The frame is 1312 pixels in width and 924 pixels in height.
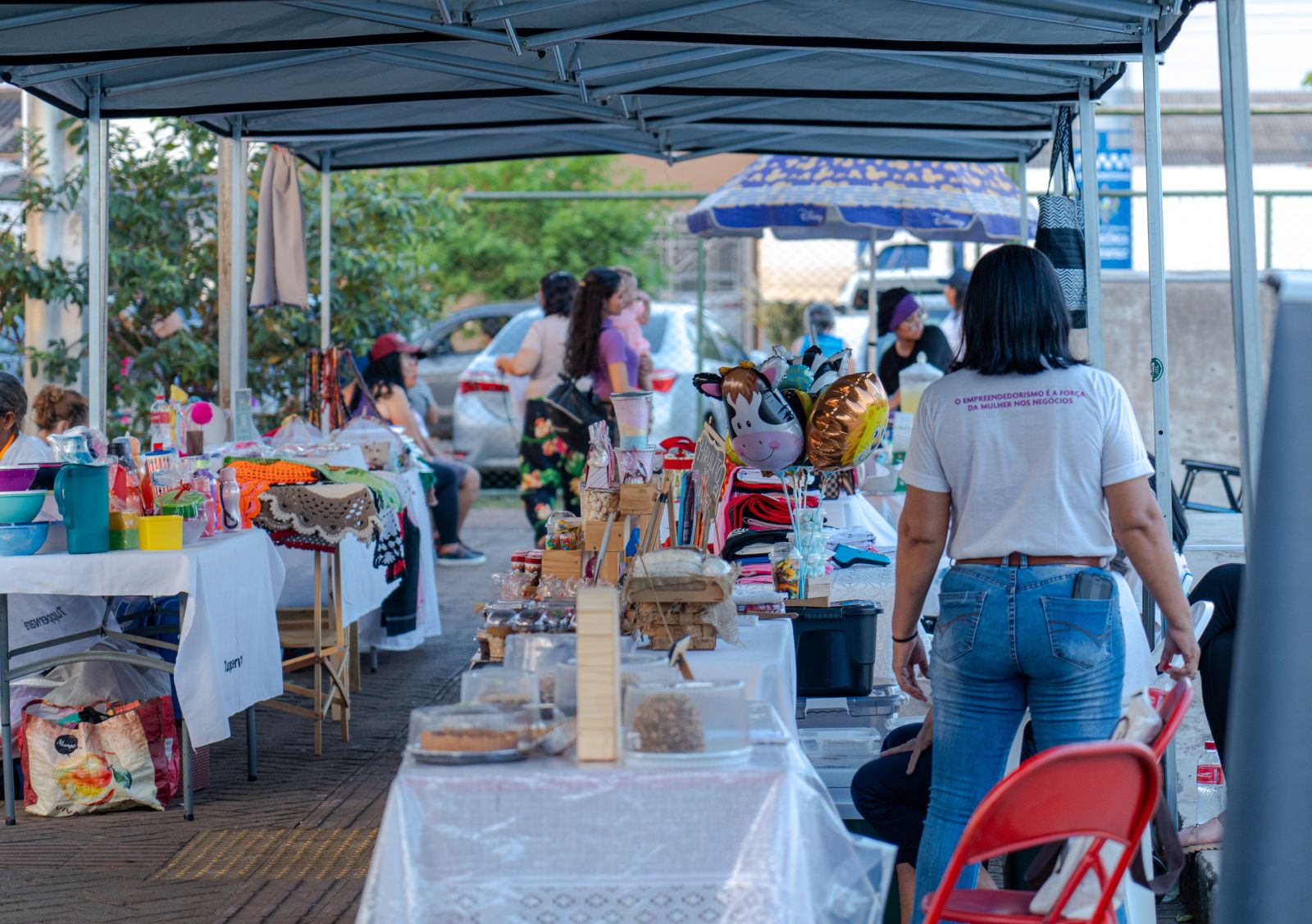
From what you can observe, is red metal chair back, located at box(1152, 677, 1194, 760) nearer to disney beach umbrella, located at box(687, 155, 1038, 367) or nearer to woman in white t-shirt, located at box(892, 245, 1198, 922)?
woman in white t-shirt, located at box(892, 245, 1198, 922)

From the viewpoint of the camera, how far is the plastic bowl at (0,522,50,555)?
456 cm

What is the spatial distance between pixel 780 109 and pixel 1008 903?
4566mm

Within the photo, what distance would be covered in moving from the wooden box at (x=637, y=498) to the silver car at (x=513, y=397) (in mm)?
8412

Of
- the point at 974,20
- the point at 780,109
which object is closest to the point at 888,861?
the point at 974,20

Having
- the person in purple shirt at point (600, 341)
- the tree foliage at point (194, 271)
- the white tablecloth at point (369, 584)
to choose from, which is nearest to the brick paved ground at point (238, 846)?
the white tablecloth at point (369, 584)

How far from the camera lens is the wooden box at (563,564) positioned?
11.8ft

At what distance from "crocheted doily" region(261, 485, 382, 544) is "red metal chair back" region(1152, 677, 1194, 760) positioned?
3279 millimetres

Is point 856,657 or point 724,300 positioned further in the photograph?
point 724,300

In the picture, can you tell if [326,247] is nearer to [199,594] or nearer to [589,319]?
[589,319]

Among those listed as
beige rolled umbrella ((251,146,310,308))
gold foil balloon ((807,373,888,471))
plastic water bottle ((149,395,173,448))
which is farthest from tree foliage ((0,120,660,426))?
gold foil balloon ((807,373,888,471))

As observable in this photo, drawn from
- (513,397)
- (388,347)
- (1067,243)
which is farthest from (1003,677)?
(513,397)

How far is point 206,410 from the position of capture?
6.73m

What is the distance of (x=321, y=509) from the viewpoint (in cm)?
532

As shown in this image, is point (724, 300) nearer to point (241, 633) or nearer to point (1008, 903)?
point (241, 633)
